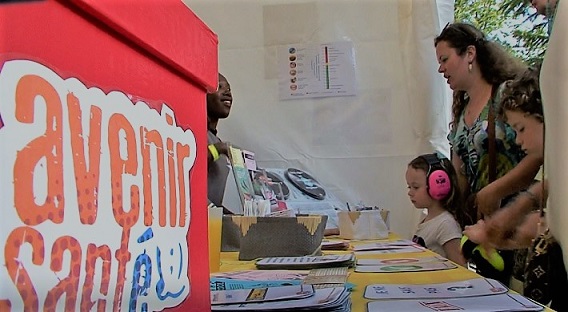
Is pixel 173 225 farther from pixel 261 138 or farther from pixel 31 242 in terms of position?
pixel 261 138

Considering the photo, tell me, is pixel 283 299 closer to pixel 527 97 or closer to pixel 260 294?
pixel 260 294

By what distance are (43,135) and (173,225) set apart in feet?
0.37

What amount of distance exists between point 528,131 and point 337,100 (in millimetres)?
971

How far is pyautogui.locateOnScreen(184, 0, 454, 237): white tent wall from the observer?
1.91 meters

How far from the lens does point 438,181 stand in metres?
1.53

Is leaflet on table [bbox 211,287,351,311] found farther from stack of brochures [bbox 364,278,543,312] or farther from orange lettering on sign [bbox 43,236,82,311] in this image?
orange lettering on sign [bbox 43,236,82,311]

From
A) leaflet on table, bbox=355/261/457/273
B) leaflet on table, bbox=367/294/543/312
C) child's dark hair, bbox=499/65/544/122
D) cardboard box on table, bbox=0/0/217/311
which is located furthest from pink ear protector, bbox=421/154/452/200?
cardboard box on table, bbox=0/0/217/311

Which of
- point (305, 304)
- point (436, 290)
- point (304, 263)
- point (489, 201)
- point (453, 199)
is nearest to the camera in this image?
point (305, 304)

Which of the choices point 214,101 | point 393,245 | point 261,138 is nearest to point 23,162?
point 393,245

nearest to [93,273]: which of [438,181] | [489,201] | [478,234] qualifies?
[478,234]

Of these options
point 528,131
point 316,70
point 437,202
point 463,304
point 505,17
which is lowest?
point 463,304

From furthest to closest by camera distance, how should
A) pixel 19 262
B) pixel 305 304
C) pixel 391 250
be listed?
pixel 391 250
pixel 305 304
pixel 19 262

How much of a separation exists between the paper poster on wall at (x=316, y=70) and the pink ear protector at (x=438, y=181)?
0.47 m

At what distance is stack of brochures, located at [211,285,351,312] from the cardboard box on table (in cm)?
10
